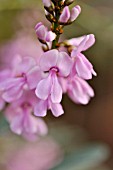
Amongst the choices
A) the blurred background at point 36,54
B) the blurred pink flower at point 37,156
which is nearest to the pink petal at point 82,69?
the blurred background at point 36,54

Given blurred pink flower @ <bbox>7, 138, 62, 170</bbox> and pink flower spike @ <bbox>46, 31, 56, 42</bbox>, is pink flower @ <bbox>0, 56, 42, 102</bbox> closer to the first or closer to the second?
pink flower spike @ <bbox>46, 31, 56, 42</bbox>

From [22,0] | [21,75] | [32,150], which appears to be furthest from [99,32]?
[21,75]

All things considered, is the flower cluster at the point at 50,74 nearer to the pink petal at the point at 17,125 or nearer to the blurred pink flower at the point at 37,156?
the pink petal at the point at 17,125

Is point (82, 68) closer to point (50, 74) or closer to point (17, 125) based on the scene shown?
point (50, 74)

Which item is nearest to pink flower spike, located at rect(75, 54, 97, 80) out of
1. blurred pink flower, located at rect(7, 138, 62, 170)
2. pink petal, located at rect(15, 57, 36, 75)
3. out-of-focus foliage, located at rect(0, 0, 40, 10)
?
pink petal, located at rect(15, 57, 36, 75)

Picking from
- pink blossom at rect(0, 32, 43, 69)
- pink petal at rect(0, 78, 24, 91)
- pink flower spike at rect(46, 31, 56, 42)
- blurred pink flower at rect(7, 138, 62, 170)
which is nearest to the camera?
pink flower spike at rect(46, 31, 56, 42)

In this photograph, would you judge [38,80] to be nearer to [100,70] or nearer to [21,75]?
[21,75]

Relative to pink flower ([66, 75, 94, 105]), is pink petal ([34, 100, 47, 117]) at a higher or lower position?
higher
